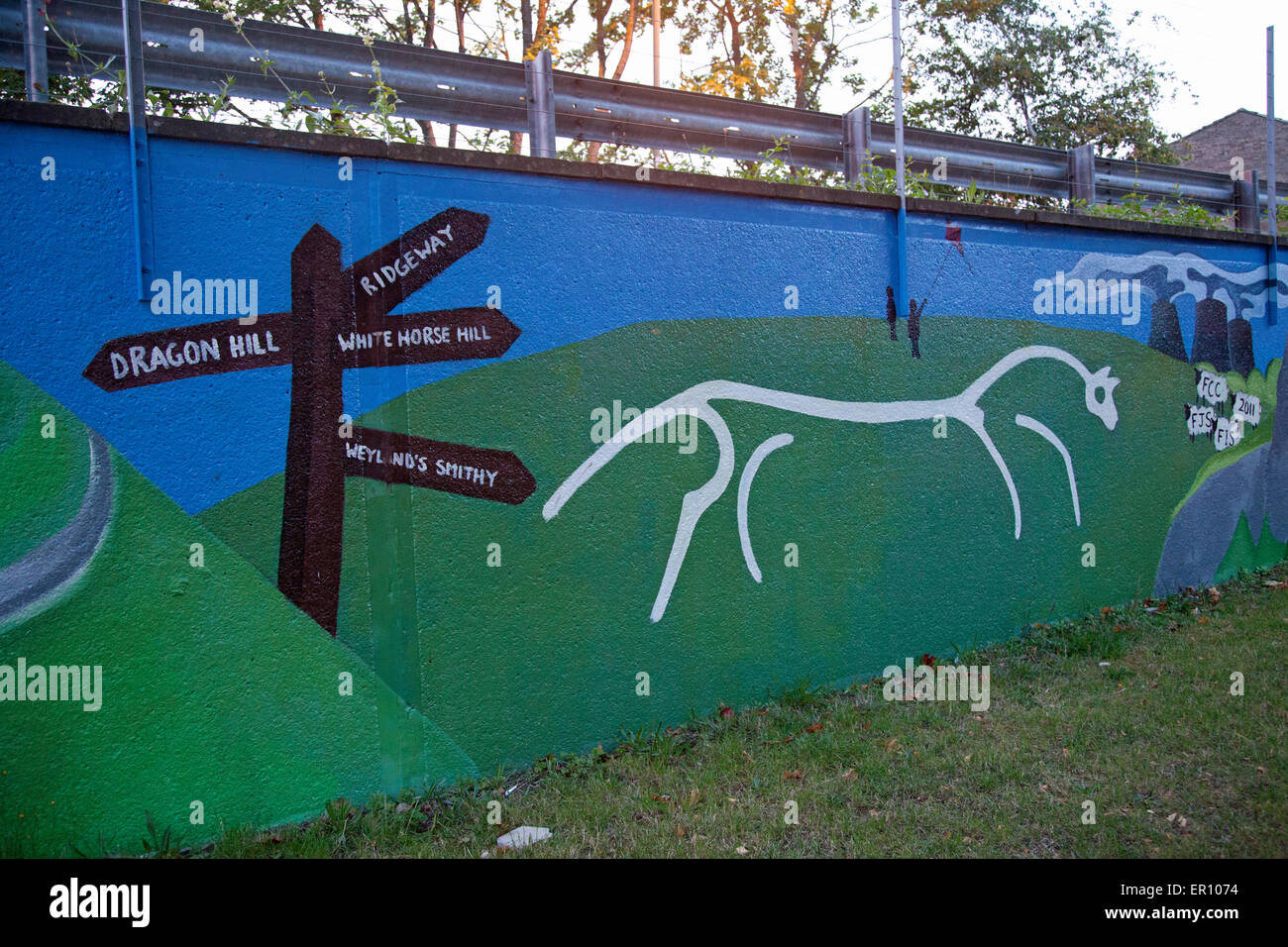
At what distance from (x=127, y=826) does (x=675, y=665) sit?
2.29 metres

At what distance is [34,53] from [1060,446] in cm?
567

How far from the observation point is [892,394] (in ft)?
16.7

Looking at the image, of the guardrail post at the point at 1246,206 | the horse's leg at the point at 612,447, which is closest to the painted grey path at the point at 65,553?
the horse's leg at the point at 612,447

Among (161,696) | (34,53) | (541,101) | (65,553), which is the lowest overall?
(161,696)

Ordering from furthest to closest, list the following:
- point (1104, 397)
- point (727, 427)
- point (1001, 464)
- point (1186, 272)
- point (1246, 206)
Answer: point (1246, 206), point (1186, 272), point (1104, 397), point (1001, 464), point (727, 427)

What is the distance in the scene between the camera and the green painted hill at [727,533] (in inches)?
148

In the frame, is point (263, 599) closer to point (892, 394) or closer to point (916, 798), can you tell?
point (916, 798)

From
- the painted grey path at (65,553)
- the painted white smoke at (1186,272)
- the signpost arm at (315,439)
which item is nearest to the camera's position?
the painted grey path at (65,553)

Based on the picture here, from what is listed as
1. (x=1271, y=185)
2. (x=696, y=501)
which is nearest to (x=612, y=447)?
(x=696, y=501)

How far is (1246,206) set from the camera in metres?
7.64

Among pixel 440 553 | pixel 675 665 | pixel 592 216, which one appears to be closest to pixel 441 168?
pixel 592 216

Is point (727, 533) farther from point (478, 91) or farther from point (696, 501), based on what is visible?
point (478, 91)

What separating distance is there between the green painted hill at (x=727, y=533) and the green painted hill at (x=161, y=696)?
0.18 meters

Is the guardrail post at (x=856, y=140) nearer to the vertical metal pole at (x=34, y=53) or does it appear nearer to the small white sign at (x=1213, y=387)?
the small white sign at (x=1213, y=387)
